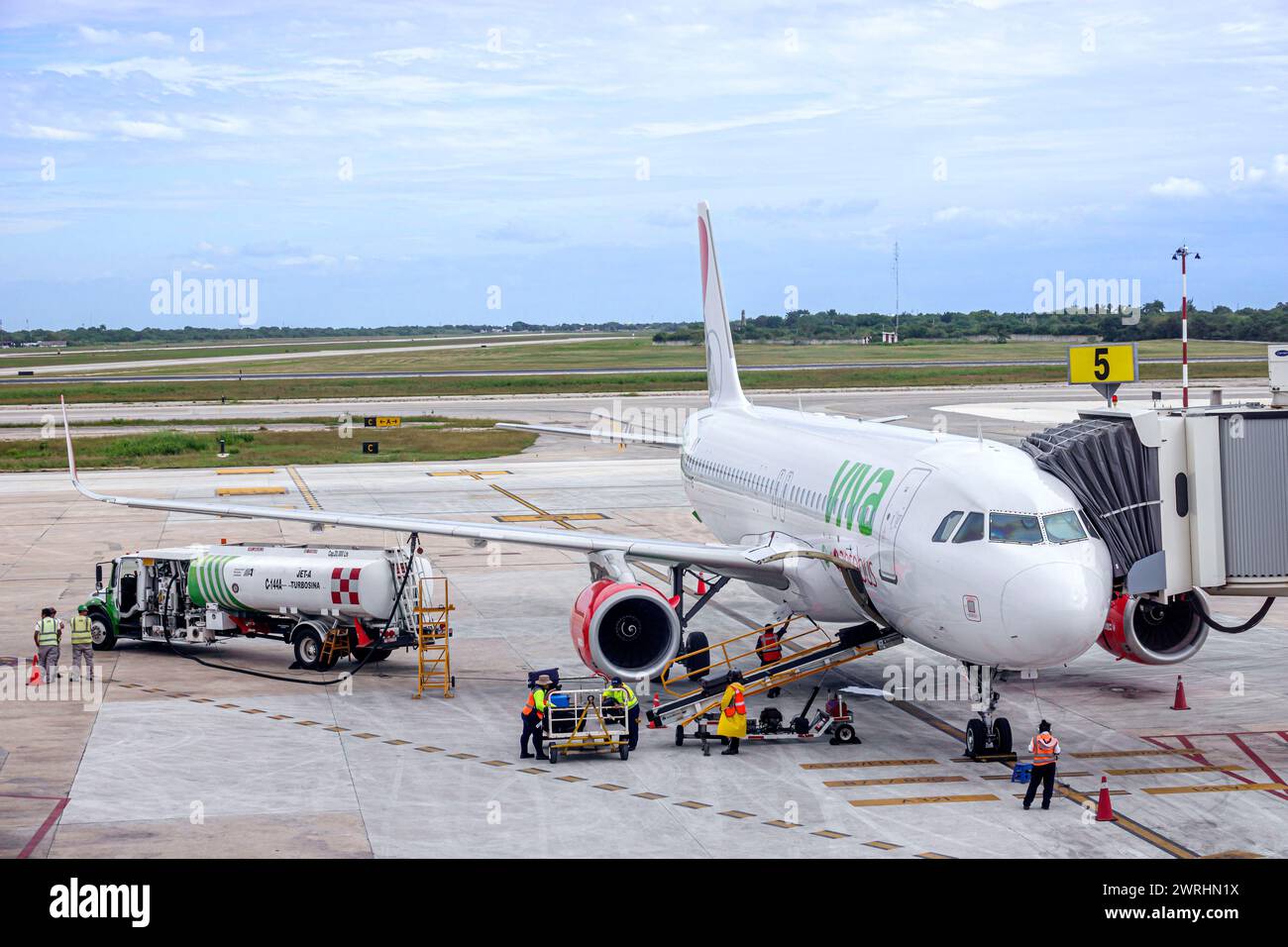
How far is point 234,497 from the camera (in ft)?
195

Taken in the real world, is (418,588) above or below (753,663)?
above

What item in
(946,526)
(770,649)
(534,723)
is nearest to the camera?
(946,526)

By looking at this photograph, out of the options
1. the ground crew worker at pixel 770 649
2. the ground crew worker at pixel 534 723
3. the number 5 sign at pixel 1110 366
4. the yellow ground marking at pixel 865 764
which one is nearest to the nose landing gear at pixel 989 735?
the yellow ground marking at pixel 865 764

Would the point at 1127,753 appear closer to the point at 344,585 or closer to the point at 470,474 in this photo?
the point at 344,585

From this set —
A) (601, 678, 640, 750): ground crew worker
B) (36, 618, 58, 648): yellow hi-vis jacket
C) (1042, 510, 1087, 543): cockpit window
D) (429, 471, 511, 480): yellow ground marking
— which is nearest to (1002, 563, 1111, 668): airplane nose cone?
(1042, 510, 1087, 543): cockpit window

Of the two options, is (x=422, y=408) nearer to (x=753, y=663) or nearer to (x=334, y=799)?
(x=753, y=663)

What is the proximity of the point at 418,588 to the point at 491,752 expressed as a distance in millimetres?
7586

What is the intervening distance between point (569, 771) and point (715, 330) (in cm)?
2007

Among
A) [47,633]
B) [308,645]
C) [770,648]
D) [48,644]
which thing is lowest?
[308,645]

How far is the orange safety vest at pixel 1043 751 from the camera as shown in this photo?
62.1 feet

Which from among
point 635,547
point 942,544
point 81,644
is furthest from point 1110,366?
point 81,644

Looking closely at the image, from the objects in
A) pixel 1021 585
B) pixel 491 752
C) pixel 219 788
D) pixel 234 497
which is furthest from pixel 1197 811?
pixel 234 497

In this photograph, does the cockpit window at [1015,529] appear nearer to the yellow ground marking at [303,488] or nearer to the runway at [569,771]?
the runway at [569,771]

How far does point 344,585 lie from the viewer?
29375mm
